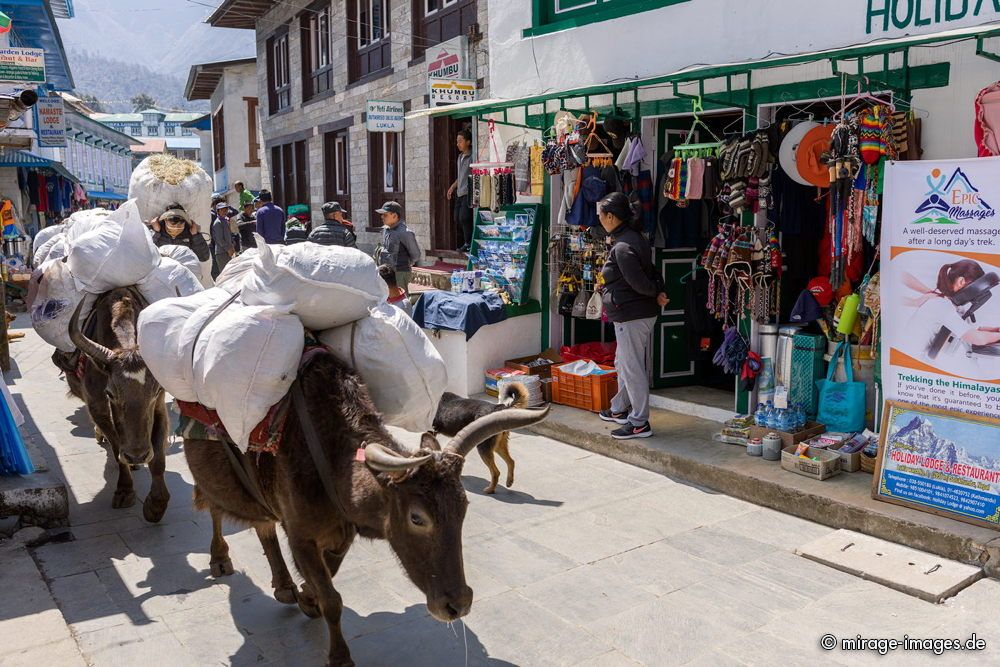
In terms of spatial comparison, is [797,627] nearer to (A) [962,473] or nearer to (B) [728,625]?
(B) [728,625]

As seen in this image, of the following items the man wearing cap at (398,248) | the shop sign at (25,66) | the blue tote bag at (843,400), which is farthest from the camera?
the man wearing cap at (398,248)

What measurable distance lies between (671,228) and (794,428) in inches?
91.6

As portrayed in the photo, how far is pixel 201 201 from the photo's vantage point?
9422 millimetres

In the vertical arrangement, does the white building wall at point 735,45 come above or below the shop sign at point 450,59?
below

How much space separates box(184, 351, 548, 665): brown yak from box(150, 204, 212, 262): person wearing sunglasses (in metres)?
5.01

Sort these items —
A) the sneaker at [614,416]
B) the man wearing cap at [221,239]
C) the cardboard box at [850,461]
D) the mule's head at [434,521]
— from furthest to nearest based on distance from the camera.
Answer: the man wearing cap at [221,239] < the sneaker at [614,416] < the cardboard box at [850,461] < the mule's head at [434,521]

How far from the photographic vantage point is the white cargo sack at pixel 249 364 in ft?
13.2

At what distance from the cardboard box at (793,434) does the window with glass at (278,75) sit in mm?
16415

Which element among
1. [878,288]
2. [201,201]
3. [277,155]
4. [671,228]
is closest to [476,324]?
[671,228]

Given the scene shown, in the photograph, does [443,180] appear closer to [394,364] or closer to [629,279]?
[629,279]

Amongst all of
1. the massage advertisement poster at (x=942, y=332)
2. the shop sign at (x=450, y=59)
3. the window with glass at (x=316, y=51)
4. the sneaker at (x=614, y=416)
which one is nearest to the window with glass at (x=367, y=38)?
the window with glass at (x=316, y=51)

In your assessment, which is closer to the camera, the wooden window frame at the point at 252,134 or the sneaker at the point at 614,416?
the sneaker at the point at 614,416

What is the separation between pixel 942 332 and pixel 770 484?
1.54 meters

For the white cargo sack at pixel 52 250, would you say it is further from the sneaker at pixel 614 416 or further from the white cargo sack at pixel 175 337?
the sneaker at pixel 614 416
